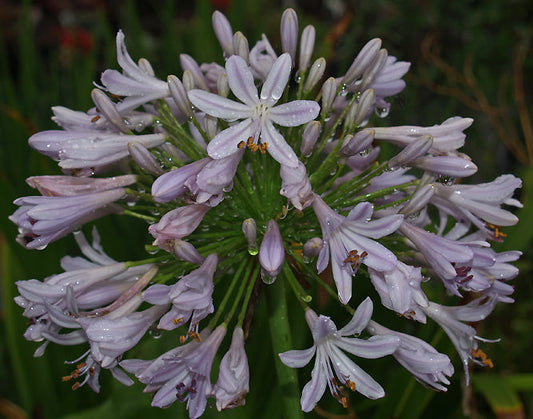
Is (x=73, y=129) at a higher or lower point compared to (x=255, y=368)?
higher

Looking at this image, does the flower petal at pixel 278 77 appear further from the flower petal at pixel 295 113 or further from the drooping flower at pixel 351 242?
the drooping flower at pixel 351 242

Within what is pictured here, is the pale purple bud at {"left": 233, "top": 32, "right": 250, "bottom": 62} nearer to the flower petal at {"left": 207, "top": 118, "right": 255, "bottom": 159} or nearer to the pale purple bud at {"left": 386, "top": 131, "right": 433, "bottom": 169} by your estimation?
the flower petal at {"left": 207, "top": 118, "right": 255, "bottom": 159}

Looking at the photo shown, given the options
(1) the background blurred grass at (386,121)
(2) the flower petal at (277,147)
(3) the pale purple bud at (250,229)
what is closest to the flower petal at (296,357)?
(3) the pale purple bud at (250,229)

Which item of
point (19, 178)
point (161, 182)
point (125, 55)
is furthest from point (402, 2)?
point (161, 182)

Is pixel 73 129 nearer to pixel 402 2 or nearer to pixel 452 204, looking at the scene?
pixel 452 204

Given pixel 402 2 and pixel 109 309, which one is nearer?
pixel 109 309

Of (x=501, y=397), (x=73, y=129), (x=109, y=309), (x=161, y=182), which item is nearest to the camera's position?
(x=161, y=182)
